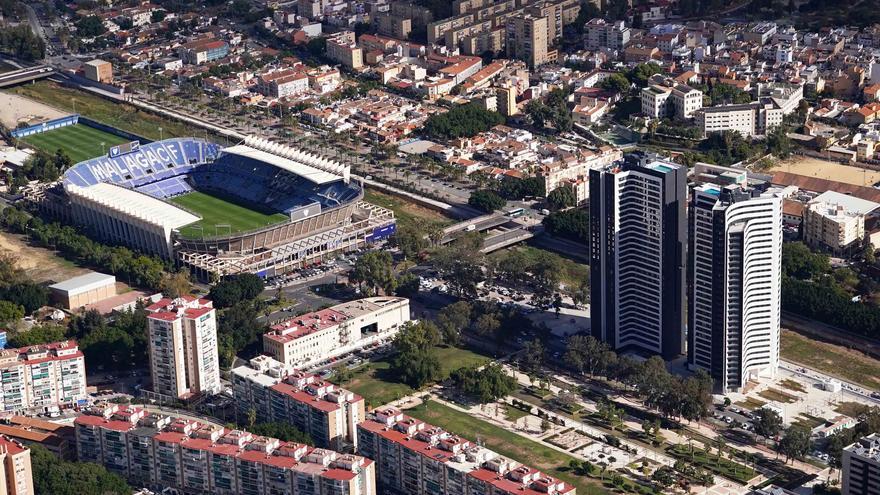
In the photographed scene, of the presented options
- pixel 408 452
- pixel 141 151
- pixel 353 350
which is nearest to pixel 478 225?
pixel 353 350

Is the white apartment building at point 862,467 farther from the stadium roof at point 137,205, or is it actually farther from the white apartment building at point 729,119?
the white apartment building at point 729,119

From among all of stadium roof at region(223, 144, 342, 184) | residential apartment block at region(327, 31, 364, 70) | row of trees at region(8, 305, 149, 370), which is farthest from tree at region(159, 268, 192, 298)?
residential apartment block at region(327, 31, 364, 70)

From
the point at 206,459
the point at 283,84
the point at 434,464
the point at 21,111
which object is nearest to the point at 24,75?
the point at 21,111

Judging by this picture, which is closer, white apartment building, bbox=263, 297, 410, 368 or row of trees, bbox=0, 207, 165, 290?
white apartment building, bbox=263, 297, 410, 368

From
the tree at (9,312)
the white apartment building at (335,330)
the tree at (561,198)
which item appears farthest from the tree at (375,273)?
the tree at (9,312)

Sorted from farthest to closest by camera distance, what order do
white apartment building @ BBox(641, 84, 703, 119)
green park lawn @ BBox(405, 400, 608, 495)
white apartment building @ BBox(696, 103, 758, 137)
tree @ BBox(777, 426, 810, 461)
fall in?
1. white apartment building @ BBox(641, 84, 703, 119)
2. white apartment building @ BBox(696, 103, 758, 137)
3. tree @ BBox(777, 426, 810, 461)
4. green park lawn @ BBox(405, 400, 608, 495)

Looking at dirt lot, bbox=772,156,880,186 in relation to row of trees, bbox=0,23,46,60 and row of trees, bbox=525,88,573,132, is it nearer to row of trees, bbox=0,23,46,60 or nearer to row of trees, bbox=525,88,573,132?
row of trees, bbox=525,88,573,132

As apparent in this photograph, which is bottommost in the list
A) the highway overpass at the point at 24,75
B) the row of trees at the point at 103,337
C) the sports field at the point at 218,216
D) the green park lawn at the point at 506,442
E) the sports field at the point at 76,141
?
the green park lawn at the point at 506,442
